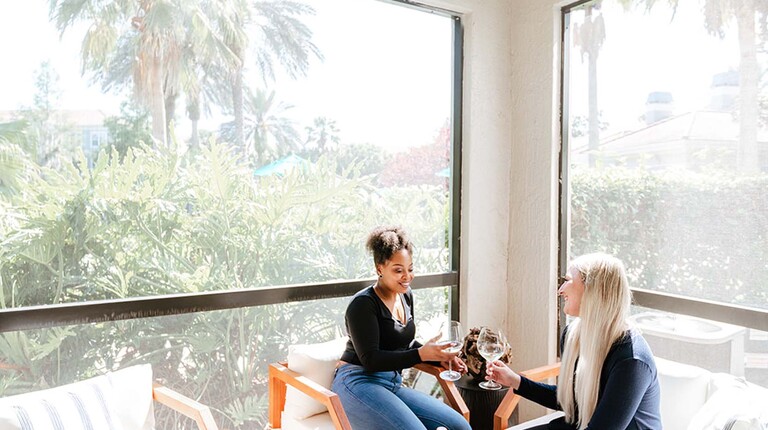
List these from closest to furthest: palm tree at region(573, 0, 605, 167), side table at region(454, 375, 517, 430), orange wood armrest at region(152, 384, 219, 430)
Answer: orange wood armrest at region(152, 384, 219, 430)
side table at region(454, 375, 517, 430)
palm tree at region(573, 0, 605, 167)

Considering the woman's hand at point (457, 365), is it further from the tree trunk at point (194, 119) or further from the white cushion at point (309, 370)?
the tree trunk at point (194, 119)

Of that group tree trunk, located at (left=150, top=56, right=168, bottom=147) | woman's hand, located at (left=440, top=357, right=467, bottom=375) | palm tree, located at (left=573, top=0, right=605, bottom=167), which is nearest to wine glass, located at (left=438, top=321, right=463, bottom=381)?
woman's hand, located at (left=440, top=357, right=467, bottom=375)

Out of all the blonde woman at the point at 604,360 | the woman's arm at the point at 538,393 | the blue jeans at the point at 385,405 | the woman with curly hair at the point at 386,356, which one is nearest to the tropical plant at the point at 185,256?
the woman with curly hair at the point at 386,356

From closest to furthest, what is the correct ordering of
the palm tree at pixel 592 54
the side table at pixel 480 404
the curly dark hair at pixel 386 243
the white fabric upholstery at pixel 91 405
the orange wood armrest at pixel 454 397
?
1. the white fabric upholstery at pixel 91 405
2. the orange wood armrest at pixel 454 397
3. the curly dark hair at pixel 386 243
4. the side table at pixel 480 404
5. the palm tree at pixel 592 54

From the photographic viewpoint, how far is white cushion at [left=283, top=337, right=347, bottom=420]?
252cm

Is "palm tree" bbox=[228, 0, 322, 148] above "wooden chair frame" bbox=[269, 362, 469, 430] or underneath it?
above

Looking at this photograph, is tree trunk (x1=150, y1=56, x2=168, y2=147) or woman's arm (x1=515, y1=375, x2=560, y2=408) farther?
tree trunk (x1=150, y1=56, x2=168, y2=147)

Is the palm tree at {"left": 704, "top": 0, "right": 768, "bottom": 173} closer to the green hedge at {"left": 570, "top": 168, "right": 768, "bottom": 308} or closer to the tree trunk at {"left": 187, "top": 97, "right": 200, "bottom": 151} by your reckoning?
the green hedge at {"left": 570, "top": 168, "right": 768, "bottom": 308}

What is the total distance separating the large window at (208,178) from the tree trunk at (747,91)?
60.6 inches

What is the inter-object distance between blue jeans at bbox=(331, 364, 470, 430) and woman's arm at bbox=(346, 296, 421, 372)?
0.27 ft

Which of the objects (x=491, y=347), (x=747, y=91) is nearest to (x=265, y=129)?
(x=491, y=347)

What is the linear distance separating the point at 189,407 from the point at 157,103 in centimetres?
135

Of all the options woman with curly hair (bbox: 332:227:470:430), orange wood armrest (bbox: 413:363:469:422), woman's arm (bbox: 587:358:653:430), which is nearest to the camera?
woman's arm (bbox: 587:358:653:430)

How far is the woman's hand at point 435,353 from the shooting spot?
245 cm
